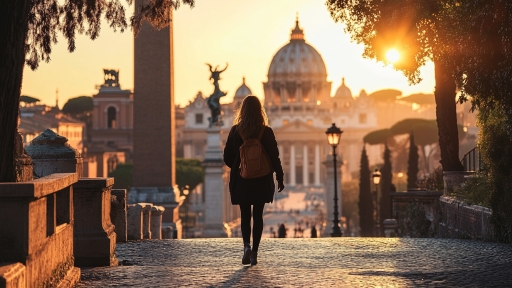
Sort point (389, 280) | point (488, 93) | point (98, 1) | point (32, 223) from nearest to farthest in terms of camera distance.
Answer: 1. point (32, 223)
2. point (389, 280)
3. point (98, 1)
4. point (488, 93)

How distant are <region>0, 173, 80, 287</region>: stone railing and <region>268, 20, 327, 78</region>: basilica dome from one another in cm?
15779

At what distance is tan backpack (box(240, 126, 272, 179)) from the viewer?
948cm

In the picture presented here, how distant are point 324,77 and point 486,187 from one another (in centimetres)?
15310

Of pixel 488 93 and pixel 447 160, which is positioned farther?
pixel 447 160

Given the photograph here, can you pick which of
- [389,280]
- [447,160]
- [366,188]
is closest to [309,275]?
[389,280]

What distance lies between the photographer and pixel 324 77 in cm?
16712

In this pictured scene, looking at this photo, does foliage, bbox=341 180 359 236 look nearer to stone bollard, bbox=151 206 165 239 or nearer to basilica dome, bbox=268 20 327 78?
stone bollard, bbox=151 206 165 239

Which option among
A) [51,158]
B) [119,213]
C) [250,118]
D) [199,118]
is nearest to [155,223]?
[119,213]

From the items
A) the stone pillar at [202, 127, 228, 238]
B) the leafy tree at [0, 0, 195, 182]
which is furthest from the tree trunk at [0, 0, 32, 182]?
the stone pillar at [202, 127, 228, 238]

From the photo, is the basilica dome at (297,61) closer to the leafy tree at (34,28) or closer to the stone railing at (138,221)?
the stone railing at (138,221)

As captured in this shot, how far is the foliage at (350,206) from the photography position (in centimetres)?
7509

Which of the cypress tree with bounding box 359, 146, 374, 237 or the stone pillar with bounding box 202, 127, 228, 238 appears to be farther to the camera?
the stone pillar with bounding box 202, 127, 228, 238

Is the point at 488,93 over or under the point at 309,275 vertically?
over

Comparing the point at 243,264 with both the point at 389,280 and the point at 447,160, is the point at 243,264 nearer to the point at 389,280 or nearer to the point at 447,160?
the point at 389,280
